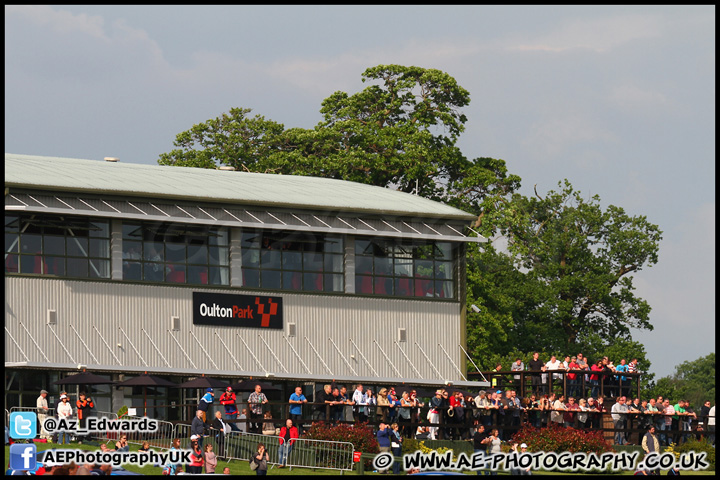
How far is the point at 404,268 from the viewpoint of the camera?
164 ft

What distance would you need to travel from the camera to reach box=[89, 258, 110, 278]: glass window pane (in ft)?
146

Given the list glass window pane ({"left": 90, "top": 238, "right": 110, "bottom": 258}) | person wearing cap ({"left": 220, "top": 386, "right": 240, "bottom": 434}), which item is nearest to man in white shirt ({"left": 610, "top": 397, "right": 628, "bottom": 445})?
person wearing cap ({"left": 220, "top": 386, "right": 240, "bottom": 434})

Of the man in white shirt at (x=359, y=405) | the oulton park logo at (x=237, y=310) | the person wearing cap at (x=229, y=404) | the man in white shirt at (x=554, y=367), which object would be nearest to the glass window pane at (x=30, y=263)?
the oulton park logo at (x=237, y=310)

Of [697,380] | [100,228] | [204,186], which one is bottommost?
[697,380]

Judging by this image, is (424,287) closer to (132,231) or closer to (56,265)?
(132,231)

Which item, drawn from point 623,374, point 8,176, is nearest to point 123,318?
point 8,176

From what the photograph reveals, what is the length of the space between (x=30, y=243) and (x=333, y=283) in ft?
35.2

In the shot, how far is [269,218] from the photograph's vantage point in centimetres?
4750

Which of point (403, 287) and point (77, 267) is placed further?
point (403, 287)

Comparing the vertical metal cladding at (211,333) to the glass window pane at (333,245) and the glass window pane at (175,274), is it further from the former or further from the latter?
the glass window pane at (333,245)

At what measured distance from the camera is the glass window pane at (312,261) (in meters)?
48.4

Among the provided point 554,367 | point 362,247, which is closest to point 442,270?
point 362,247

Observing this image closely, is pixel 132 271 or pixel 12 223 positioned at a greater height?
pixel 12 223

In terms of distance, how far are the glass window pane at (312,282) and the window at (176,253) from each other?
2860 mm
